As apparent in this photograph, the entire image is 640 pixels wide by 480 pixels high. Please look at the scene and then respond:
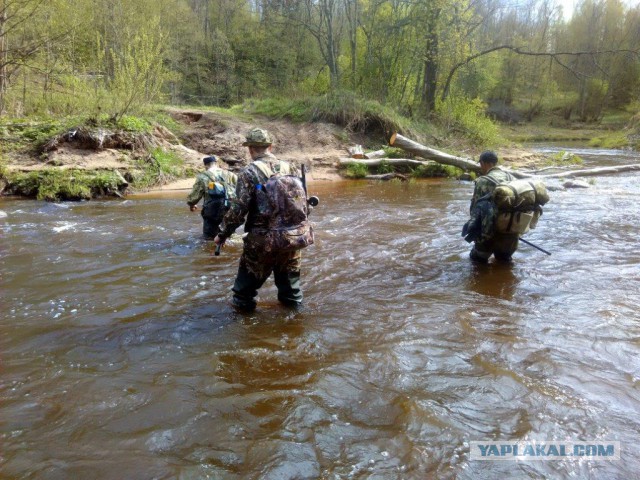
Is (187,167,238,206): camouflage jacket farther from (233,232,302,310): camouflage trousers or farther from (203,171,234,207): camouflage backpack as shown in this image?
(233,232,302,310): camouflage trousers

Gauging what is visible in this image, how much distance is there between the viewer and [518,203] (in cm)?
526

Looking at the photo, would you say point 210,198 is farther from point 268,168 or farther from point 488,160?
point 488,160

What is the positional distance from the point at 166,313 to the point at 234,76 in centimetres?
3063

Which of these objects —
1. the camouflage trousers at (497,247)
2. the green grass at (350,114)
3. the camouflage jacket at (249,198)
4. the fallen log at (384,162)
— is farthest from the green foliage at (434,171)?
the camouflage jacket at (249,198)

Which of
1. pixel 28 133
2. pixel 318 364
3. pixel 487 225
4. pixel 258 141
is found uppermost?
pixel 28 133

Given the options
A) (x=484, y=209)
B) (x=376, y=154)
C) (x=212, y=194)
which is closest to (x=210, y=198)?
(x=212, y=194)

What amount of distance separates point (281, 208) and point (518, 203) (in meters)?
3.13

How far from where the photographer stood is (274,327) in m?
3.97

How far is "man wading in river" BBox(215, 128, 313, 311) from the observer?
3932 mm

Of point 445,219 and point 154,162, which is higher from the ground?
point 154,162

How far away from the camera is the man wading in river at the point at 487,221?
5.48 m

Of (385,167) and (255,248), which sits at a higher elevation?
(385,167)

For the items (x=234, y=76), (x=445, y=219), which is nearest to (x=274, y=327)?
(x=445, y=219)

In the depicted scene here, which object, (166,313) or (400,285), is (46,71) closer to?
(166,313)
